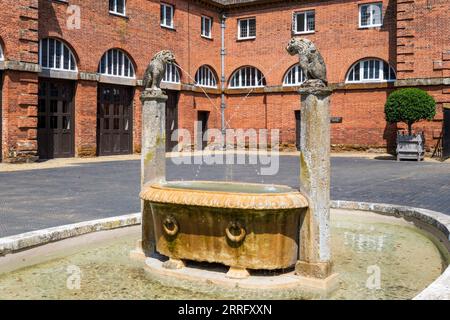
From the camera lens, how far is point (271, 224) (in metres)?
4.66

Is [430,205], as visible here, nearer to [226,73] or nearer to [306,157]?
[306,157]

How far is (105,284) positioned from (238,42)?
24.3 m

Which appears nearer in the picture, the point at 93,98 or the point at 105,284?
the point at 105,284

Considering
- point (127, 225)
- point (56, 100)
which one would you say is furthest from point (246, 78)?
point (127, 225)

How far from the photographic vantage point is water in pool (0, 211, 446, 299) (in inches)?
175

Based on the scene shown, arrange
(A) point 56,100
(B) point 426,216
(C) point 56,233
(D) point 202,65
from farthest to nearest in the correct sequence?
(D) point 202,65
(A) point 56,100
(B) point 426,216
(C) point 56,233

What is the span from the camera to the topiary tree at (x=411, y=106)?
19312 mm

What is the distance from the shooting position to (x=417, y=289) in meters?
4.59

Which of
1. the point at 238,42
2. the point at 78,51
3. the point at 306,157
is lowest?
the point at 306,157

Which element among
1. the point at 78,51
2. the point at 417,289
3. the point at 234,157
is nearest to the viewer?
the point at 417,289

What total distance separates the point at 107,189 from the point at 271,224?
6.79 metres

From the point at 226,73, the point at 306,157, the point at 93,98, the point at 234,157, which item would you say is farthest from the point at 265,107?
the point at 306,157

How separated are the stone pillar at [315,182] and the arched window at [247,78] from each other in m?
22.6

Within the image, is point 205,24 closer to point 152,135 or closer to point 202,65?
point 202,65
